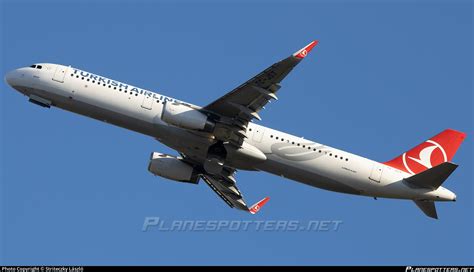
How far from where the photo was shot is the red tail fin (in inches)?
2371

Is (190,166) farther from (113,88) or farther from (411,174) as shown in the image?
(411,174)

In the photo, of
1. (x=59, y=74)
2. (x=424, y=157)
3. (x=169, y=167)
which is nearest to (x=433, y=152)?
(x=424, y=157)

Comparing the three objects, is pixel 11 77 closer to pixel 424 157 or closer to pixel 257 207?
pixel 257 207

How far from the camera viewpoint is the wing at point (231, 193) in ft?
212

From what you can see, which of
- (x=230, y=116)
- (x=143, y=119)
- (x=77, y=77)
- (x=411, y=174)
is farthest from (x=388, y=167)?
(x=77, y=77)

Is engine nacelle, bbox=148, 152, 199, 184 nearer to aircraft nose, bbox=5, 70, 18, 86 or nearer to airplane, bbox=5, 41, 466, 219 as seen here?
airplane, bbox=5, 41, 466, 219

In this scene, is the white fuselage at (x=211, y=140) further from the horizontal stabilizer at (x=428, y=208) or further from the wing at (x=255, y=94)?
the wing at (x=255, y=94)

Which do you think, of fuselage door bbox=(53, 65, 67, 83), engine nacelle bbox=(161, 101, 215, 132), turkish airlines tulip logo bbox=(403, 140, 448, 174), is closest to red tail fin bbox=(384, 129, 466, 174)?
turkish airlines tulip logo bbox=(403, 140, 448, 174)

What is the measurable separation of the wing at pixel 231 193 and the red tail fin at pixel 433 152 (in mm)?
11640

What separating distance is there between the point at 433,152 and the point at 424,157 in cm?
79

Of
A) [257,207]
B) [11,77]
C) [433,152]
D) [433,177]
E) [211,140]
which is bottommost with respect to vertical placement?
[257,207]

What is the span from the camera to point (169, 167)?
6200 centimetres

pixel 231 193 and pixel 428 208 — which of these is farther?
pixel 231 193

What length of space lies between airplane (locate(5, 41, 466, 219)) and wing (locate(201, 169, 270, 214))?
19.9ft
